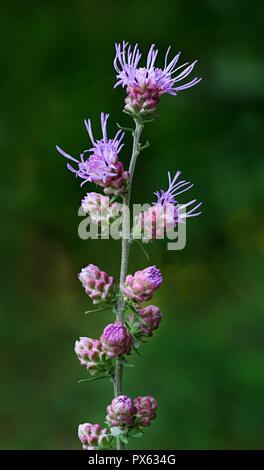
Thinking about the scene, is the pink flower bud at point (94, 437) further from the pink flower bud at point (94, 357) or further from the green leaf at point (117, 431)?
the pink flower bud at point (94, 357)

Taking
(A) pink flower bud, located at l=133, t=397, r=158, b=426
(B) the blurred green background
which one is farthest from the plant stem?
(B) the blurred green background

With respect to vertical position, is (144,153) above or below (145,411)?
above

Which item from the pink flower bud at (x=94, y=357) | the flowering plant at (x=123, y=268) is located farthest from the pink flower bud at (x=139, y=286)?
the pink flower bud at (x=94, y=357)

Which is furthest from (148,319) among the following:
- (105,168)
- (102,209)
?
(105,168)

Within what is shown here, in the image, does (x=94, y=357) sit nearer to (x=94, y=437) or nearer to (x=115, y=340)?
(x=115, y=340)

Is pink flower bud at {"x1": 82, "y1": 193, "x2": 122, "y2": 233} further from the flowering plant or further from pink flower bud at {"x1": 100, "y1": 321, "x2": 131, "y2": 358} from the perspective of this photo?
pink flower bud at {"x1": 100, "y1": 321, "x2": 131, "y2": 358}
